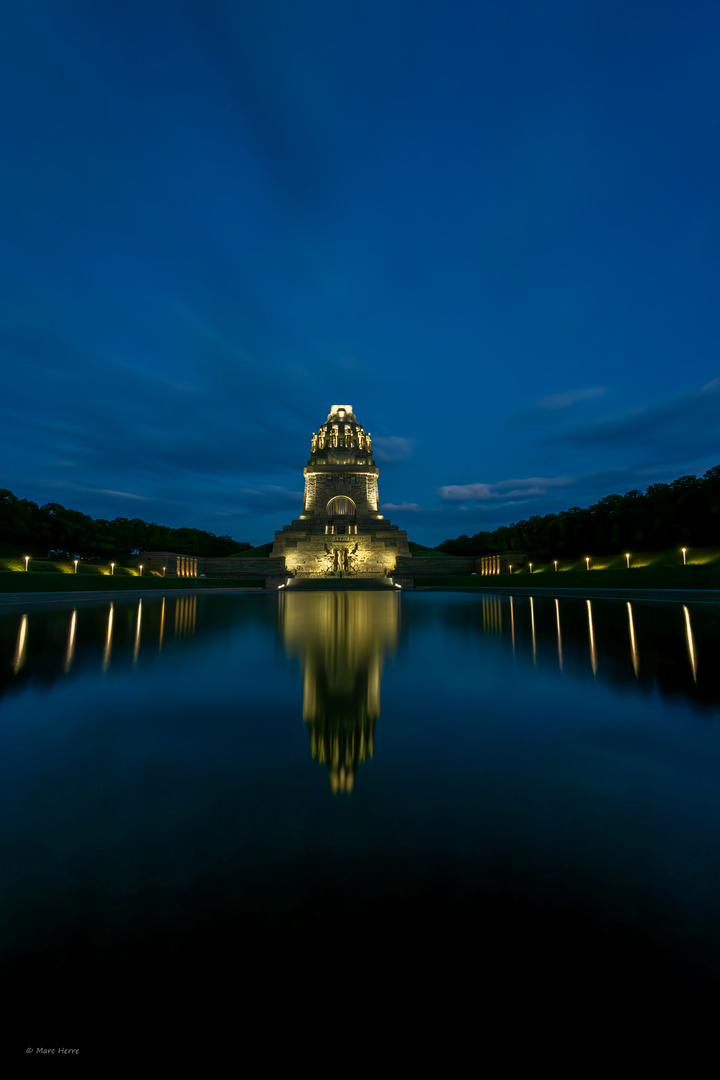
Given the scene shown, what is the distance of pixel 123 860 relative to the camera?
2027 mm

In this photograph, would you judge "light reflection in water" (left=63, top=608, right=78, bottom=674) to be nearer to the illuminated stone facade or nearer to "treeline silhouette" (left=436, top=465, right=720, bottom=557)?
the illuminated stone facade

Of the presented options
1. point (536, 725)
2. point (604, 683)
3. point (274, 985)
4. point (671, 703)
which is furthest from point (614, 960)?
point (604, 683)

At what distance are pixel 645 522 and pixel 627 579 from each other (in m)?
14.4

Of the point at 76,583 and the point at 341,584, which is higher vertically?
the point at 76,583

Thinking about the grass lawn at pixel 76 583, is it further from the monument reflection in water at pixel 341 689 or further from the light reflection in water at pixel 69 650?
the monument reflection in water at pixel 341 689

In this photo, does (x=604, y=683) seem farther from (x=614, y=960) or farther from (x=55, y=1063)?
(x=55, y=1063)

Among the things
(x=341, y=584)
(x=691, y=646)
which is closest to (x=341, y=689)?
(x=691, y=646)

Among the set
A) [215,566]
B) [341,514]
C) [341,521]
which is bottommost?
[215,566]

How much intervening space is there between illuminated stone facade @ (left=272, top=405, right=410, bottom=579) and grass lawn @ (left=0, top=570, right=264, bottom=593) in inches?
575

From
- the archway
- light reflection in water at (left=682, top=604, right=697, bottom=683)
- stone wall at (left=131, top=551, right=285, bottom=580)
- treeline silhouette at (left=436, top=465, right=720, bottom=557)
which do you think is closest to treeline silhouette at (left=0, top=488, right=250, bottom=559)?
stone wall at (left=131, top=551, right=285, bottom=580)

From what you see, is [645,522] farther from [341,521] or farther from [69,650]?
→ [69,650]

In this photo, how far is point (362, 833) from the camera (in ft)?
7.40

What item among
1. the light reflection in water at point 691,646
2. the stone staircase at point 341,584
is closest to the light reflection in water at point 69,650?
the light reflection in water at point 691,646

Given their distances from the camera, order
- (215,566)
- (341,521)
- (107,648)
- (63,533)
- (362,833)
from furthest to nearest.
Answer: (341,521), (215,566), (63,533), (107,648), (362,833)
